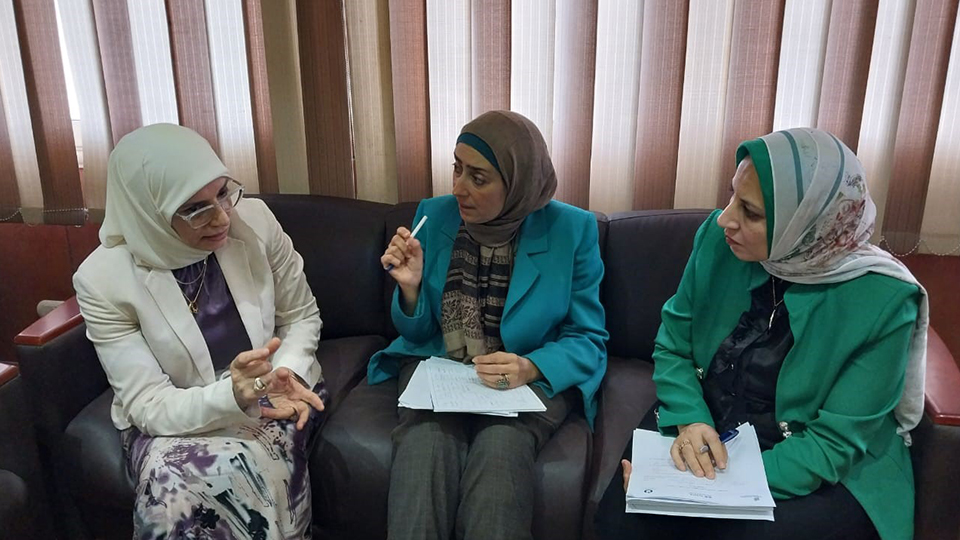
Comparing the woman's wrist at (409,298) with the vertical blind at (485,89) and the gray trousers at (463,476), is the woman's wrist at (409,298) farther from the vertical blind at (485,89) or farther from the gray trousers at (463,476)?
the vertical blind at (485,89)

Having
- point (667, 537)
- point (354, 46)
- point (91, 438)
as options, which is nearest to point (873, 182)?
point (667, 537)

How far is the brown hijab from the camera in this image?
1.53 m

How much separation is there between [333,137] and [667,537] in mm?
1472

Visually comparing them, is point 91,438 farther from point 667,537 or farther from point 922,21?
point 922,21

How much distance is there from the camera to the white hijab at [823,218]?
3.94ft

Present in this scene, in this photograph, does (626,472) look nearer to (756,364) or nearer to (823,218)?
(756,364)

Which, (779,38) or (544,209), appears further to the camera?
(779,38)

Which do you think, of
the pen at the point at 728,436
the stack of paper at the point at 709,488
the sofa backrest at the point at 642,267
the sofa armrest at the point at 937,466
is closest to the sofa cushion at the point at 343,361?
the sofa backrest at the point at 642,267

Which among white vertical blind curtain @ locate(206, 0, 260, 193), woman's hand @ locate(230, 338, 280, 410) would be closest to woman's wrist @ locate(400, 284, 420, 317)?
woman's hand @ locate(230, 338, 280, 410)

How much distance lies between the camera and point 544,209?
1.69 metres

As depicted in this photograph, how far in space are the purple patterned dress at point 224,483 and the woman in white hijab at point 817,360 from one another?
0.65 meters

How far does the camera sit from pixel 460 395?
1.47 metres

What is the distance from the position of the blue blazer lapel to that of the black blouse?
45cm

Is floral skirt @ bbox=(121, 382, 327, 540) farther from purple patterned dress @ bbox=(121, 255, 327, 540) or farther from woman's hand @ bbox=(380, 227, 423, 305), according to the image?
woman's hand @ bbox=(380, 227, 423, 305)
